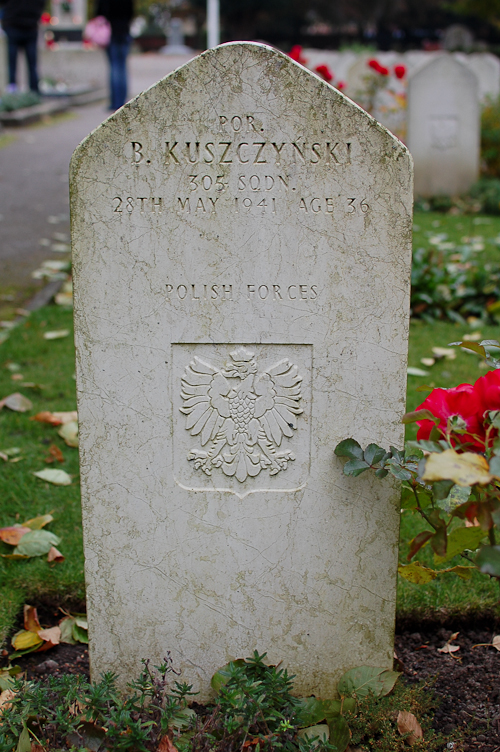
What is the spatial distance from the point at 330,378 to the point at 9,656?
4.47 ft

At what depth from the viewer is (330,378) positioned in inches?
72.6

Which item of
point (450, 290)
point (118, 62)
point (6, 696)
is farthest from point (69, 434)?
A: point (118, 62)

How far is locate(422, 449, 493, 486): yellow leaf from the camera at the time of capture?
1311mm

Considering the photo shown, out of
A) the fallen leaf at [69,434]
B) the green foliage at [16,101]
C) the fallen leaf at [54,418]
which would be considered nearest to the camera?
the fallen leaf at [69,434]

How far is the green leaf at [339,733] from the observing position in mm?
1790

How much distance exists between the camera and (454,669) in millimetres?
2168

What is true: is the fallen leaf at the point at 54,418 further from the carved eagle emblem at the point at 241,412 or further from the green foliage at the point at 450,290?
the green foliage at the point at 450,290

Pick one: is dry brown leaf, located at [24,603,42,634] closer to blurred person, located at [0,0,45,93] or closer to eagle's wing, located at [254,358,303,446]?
eagle's wing, located at [254,358,303,446]

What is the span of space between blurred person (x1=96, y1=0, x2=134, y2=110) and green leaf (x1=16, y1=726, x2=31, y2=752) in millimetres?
10156

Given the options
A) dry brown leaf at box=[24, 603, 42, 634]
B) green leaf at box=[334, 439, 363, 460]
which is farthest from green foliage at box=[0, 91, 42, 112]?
green leaf at box=[334, 439, 363, 460]

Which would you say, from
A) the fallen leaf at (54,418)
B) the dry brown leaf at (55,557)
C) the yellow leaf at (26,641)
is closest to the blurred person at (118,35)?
the fallen leaf at (54,418)

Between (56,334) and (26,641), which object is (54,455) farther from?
(56,334)

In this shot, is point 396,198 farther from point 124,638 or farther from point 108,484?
point 124,638

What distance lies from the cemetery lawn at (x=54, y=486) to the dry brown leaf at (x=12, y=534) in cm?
5
